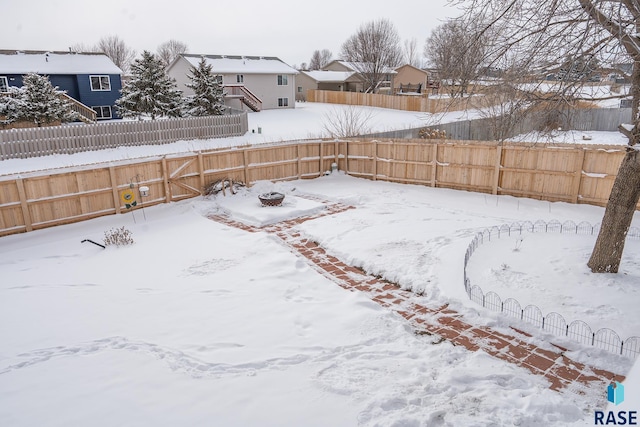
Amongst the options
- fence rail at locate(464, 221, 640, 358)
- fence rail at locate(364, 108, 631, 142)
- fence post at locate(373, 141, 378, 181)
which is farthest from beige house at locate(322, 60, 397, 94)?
fence rail at locate(464, 221, 640, 358)

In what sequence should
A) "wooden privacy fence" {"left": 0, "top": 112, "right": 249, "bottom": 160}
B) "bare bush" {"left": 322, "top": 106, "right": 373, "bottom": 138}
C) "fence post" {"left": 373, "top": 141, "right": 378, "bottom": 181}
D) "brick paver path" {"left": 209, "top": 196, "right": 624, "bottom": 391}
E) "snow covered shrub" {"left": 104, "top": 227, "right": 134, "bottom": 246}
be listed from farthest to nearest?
"bare bush" {"left": 322, "top": 106, "right": 373, "bottom": 138}
"wooden privacy fence" {"left": 0, "top": 112, "right": 249, "bottom": 160}
"fence post" {"left": 373, "top": 141, "right": 378, "bottom": 181}
"snow covered shrub" {"left": 104, "top": 227, "right": 134, "bottom": 246}
"brick paver path" {"left": 209, "top": 196, "right": 624, "bottom": 391}

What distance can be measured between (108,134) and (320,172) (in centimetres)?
985

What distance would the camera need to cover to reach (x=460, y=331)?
253 inches

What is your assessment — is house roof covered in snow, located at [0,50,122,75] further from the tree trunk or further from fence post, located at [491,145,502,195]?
the tree trunk

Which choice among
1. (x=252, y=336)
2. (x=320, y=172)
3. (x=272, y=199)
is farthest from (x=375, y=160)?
(x=252, y=336)

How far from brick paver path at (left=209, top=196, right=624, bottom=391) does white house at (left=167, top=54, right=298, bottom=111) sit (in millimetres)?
A: 26882

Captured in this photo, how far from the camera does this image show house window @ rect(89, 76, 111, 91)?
29.5m

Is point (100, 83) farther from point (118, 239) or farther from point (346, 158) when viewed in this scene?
point (118, 239)

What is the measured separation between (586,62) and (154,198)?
1108cm

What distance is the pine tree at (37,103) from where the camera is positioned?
19984 millimetres

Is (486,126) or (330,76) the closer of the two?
(486,126)

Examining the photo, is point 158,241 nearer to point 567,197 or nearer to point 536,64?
point 536,64

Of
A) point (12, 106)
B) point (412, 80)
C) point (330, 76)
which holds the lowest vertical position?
point (12, 106)

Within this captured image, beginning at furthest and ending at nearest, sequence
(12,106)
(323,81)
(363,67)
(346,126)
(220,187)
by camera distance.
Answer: (363,67) → (323,81) → (346,126) → (12,106) → (220,187)
